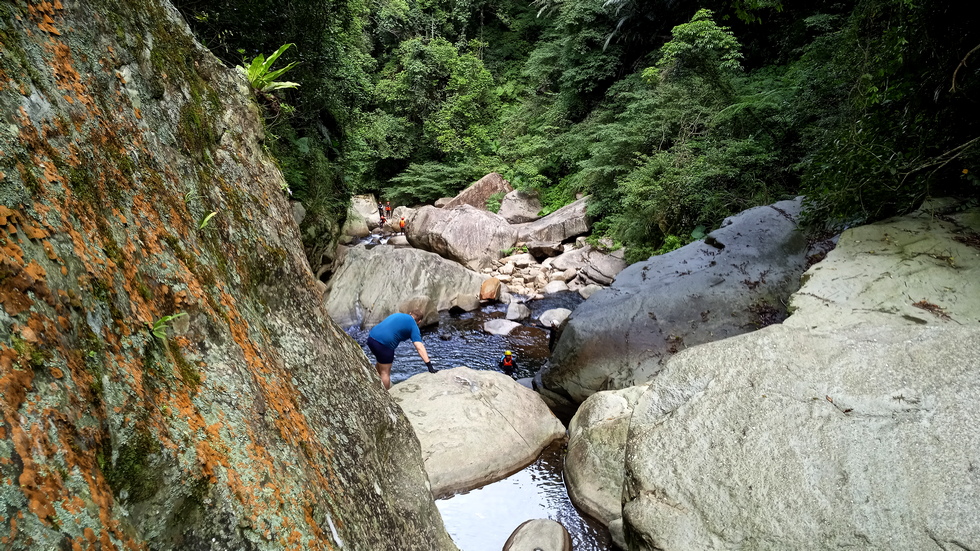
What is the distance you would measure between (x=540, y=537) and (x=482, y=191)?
50.7 ft

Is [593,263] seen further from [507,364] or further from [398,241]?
[398,241]

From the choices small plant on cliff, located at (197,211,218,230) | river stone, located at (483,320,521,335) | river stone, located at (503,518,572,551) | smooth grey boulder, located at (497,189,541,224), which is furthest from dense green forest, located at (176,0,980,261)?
river stone, located at (503,518,572,551)

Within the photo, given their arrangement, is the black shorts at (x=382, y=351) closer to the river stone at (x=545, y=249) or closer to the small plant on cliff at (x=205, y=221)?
the small plant on cliff at (x=205, y=221)

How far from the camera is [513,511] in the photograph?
4816 mm

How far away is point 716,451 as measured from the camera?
2.99 metres

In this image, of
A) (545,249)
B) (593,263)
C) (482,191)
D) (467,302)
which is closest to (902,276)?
(467,302)

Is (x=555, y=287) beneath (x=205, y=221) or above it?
beneath

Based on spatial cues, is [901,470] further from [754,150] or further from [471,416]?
[754,150]

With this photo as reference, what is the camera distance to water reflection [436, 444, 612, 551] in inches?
176

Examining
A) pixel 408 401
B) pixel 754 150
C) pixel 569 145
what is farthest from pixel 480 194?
pixel 408 401

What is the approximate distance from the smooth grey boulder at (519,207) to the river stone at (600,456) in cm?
1198

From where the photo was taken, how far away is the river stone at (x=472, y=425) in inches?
195

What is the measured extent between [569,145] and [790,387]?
15.0 metres

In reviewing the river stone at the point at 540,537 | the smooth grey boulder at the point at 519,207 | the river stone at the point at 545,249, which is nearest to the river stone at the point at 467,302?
the river stone at the point at 545,249
